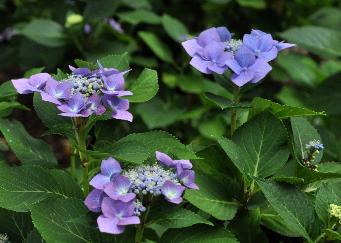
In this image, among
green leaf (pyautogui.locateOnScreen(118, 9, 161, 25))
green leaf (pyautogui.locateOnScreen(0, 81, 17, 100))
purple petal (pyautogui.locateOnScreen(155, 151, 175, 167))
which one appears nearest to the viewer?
purple petal (pyautogui.locateOnScreen(155, 151, 175, 167))

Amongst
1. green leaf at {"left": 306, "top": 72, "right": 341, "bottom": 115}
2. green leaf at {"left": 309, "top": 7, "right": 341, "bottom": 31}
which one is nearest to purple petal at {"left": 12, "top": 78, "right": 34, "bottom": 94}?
green leaf at {"left": 306, "top": 72, "right": 341, "bottom": 115}

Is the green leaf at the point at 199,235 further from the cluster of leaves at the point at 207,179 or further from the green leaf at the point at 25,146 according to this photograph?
the green leaf at the point at 25,146

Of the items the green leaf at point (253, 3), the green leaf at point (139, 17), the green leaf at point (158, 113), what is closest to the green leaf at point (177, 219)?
the green leaf at point (158, 113)

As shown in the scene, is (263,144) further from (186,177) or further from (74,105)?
(74,105)

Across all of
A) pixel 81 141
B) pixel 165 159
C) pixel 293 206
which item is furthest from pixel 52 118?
pixel 293 206

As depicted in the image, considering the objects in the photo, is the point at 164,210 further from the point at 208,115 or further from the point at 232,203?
the point at 208,115

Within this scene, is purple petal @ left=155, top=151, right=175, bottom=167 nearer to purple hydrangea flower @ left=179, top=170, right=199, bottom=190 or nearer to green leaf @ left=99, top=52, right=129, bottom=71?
purple hydrangea flower @ left=179, top=170, right=199, bottom=190

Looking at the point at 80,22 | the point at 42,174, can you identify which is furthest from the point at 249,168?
the point at 80,22
